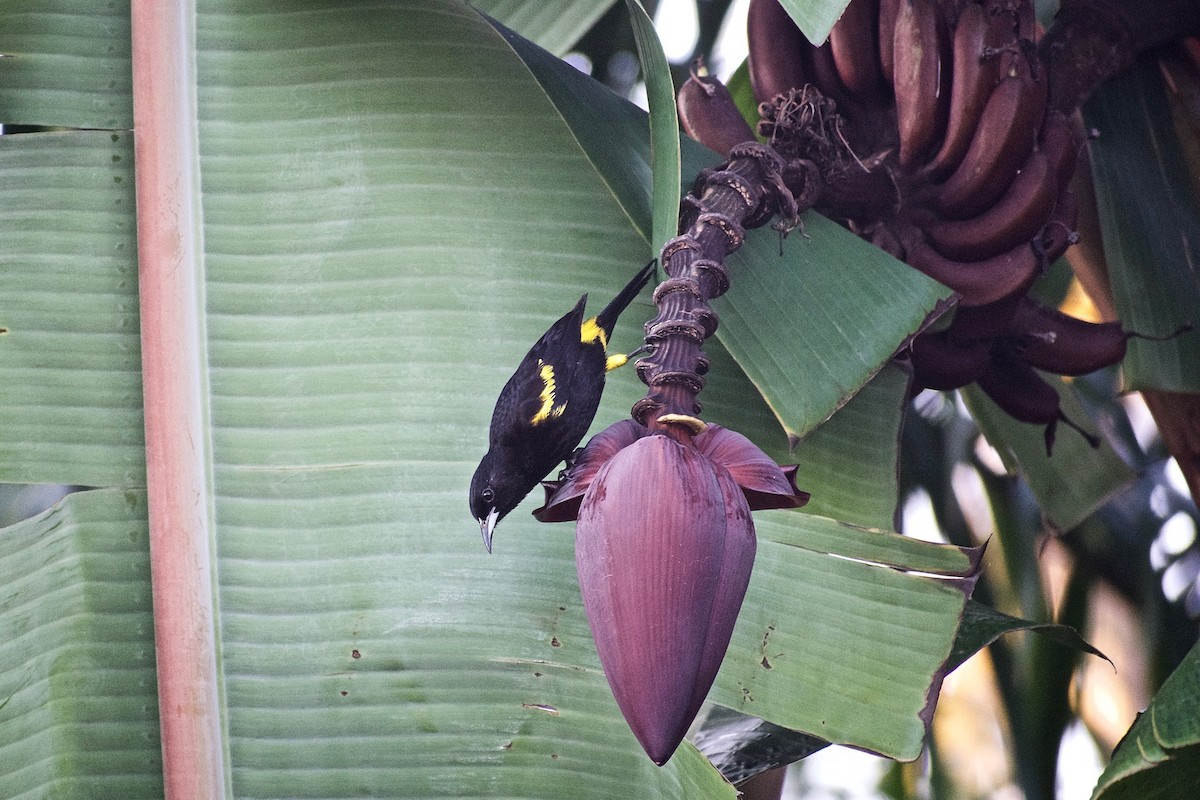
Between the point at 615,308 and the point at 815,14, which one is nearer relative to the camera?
the point at 815,14

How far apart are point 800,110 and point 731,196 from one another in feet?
0.67

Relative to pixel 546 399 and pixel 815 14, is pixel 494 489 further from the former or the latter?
pixel 815 14

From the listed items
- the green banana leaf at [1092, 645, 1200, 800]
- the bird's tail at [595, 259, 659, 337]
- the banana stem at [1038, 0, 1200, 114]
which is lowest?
the green banana leaf at [1092, 645, 1200, 800]

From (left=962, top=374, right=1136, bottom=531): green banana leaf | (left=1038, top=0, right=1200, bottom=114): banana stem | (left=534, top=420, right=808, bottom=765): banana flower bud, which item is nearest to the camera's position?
(left=534, top=420, right=808, bottom=765): banana flower bud

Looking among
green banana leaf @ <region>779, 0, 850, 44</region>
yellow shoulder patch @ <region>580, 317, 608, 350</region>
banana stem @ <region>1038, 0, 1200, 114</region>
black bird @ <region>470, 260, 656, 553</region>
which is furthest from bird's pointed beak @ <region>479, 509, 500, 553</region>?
banana stem @ <region>1038, 0, 1200, 114</region>

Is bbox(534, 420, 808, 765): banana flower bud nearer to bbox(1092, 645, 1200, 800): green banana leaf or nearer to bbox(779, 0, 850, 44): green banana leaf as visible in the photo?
bbox(779, 0, 850, 44): green banana leaf

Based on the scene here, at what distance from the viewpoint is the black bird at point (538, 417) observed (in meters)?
0.68

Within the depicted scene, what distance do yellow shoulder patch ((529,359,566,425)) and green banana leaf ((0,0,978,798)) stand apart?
118 millimetres

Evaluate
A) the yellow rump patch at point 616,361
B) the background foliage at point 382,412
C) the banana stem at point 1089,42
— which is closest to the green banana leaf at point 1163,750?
the background foliage at point 382,412

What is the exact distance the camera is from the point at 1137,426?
5.57 ft

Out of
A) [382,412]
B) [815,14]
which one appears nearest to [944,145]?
[815,14]

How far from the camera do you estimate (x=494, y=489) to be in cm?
72

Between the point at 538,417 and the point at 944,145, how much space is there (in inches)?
15.8

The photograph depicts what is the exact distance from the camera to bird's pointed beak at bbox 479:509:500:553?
2.51ft
